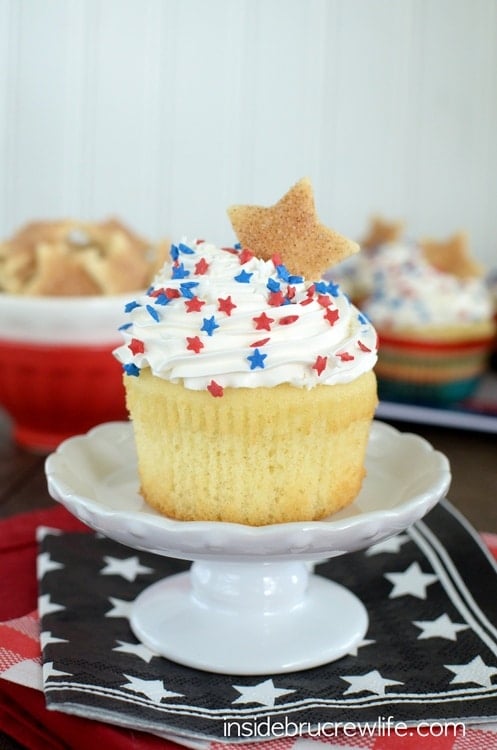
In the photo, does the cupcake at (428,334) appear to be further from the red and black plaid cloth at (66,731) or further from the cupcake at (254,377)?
the red and black plaid cloth at (66,731)

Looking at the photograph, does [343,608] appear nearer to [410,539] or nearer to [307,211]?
[410,539]

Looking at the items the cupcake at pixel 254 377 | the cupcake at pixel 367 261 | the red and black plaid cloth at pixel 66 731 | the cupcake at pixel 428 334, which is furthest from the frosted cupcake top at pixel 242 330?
the cupcake at pixel 367 261

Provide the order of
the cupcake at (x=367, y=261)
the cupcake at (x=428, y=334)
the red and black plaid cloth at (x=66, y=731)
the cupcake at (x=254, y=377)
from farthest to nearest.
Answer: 1. the cupcake at (x=367, y=261)
2. the cupcake at (x=428, y=334)
3. the cupcake at (x=254, y=377)
4. the red and black plaid cloth at (x=66, y=731)

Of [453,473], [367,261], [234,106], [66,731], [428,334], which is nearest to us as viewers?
[66,731]

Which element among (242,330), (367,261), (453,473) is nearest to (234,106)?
(367,261)

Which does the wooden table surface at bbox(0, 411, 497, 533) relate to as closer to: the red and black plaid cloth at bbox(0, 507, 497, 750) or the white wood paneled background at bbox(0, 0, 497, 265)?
the red and black plaid cloth at bbox(0, 507, 497, 750)

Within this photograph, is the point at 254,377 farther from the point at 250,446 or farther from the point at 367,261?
the point at 367,261

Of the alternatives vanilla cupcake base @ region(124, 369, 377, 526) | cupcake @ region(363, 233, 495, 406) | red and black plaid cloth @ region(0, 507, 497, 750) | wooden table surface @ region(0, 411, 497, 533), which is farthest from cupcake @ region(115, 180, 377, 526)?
cupcake @ region(363, 233, 495, 406)
